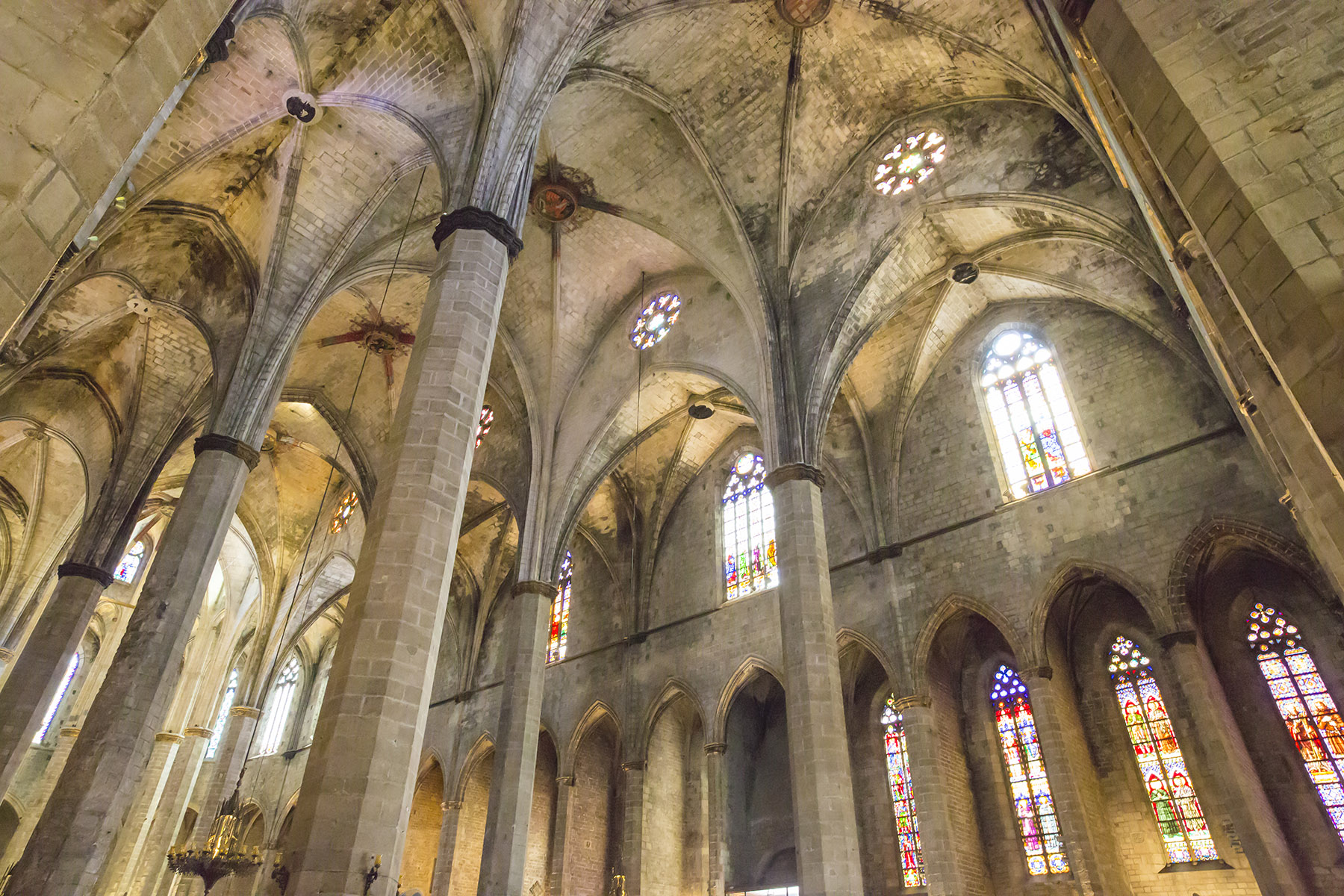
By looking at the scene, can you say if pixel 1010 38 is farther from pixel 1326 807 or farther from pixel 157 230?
pixel 157 230

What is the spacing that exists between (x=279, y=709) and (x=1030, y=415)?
25.7 metres

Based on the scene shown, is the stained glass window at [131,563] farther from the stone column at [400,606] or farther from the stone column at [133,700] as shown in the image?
the stone column at [400,606]

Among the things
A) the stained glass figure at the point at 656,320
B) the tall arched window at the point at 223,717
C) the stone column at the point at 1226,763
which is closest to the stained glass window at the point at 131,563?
the tall arched window at the point at 223,717

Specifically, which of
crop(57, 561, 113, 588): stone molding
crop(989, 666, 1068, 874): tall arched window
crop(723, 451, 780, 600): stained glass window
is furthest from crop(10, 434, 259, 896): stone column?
crop(989, 666, 1068, 874): tall arched window

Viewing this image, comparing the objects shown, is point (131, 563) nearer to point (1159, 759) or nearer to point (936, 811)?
point (936, 811)

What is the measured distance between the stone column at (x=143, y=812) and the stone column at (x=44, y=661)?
6880 mm

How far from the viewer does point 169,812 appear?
66.1ft

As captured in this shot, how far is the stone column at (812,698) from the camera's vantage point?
31.7 ft

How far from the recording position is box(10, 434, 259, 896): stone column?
9.97 m

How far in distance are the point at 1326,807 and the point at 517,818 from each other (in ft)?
37.8

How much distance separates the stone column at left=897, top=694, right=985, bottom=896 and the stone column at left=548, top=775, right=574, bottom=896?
762cm

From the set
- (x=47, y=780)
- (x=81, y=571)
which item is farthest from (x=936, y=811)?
(x=47, y=780)

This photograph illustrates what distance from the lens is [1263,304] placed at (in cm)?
408

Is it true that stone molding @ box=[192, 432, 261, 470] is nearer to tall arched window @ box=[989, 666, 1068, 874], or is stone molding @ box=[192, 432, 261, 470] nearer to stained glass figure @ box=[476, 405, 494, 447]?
stained glass figure @ box=[476, 405, 494, 447]
